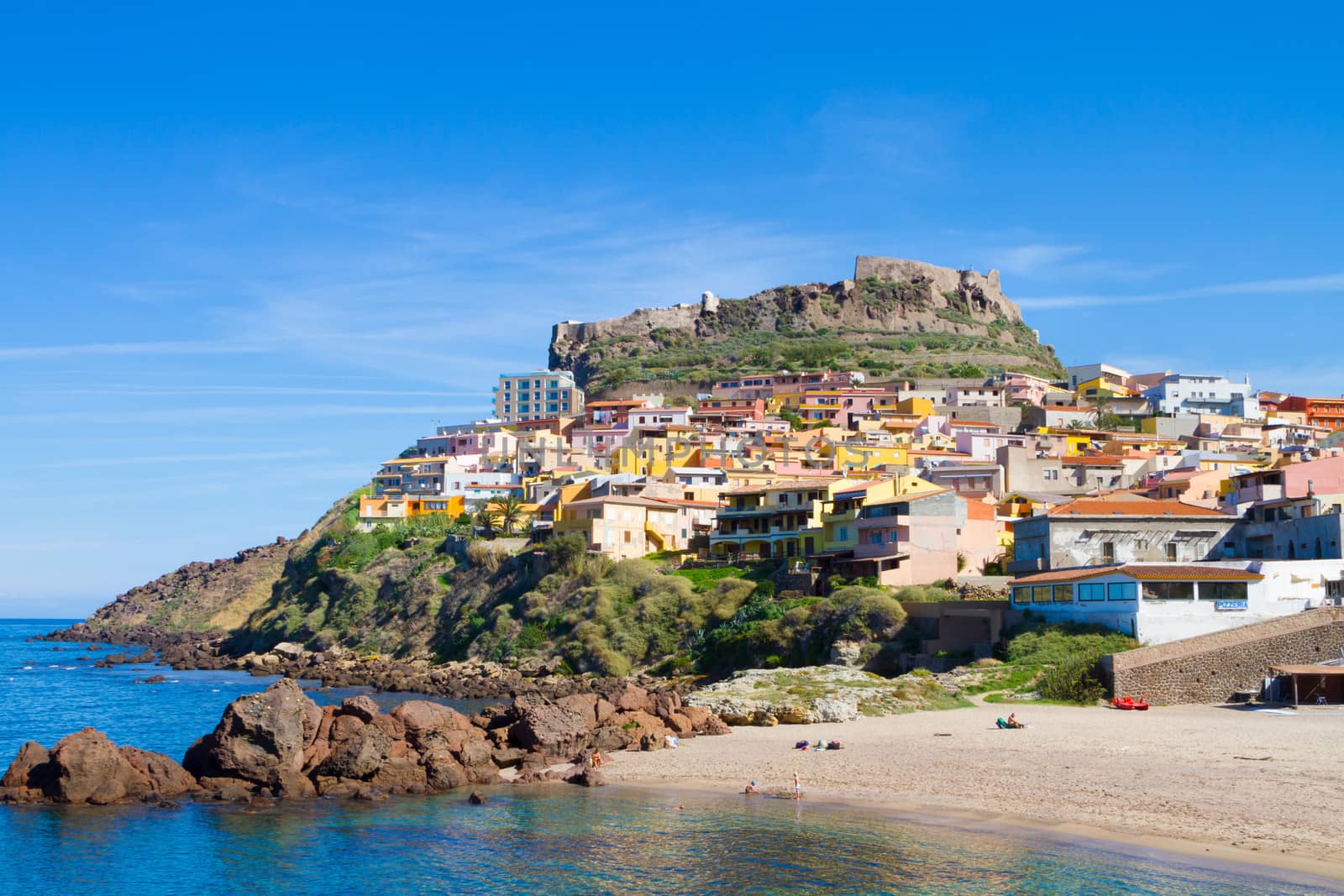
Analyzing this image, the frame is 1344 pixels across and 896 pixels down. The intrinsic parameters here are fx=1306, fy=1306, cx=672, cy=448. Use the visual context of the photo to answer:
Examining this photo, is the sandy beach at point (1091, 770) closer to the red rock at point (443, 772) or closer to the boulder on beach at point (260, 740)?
the red rock at point (443, 772)

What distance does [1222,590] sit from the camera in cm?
4206

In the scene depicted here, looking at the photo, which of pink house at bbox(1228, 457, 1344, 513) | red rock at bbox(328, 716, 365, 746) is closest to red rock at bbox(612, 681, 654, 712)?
red rock at bbox(328, 716, 365, 746)

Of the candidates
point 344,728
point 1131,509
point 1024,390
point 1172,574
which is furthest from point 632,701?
point 1024,390

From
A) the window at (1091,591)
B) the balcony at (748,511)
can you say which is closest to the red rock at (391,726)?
the window at (1091,591)

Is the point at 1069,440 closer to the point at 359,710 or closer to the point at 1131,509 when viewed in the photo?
the point at 1131,509

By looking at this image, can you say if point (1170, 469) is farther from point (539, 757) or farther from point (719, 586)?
point (539, 757)

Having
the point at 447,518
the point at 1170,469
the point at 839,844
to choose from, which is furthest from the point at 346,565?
the point at 839,844

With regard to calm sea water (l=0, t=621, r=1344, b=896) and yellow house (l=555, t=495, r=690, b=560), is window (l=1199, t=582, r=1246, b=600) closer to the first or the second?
calm sea water (l=0, t=621, r=1344, b=896)

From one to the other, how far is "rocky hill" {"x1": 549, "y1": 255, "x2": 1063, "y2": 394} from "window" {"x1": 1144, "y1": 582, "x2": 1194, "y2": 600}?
107 meters

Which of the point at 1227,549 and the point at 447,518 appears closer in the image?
the point at 1227,549

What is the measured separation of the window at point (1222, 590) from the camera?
41.9 meters

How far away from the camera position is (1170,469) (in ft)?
274

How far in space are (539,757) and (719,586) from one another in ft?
88.7

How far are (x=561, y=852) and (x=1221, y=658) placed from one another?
23.0 m
